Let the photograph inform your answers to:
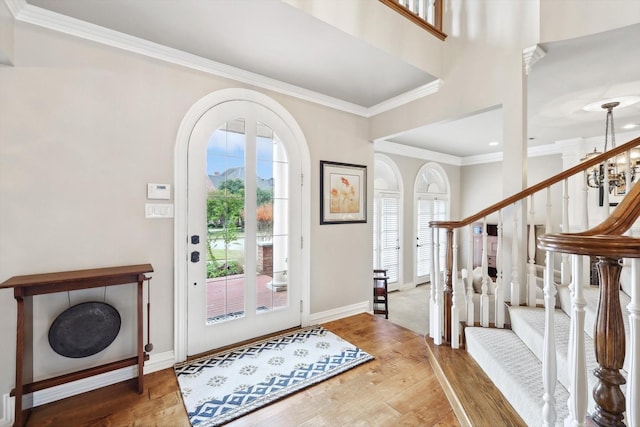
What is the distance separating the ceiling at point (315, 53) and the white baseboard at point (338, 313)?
7.66 feet

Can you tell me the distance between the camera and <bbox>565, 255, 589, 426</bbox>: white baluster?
86 centimetres

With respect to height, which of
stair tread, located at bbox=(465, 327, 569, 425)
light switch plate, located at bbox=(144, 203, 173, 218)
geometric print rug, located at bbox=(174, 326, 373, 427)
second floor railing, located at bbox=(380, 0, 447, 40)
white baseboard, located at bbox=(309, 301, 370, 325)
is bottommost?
geometric print rug, located at bbox=(174, 326, 373, 427)

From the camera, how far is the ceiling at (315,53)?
1904mm

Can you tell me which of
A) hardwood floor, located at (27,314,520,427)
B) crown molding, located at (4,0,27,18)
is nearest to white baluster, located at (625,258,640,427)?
hardwood floor, located at (27,314,520,427)

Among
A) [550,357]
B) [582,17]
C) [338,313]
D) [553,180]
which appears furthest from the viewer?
[338,313]

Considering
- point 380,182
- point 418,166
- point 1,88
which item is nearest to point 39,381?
point 1,88

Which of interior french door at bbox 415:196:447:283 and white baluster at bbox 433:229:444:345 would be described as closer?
white baluster at bbox 433:229:444:345

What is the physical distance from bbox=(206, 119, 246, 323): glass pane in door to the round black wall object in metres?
0.72

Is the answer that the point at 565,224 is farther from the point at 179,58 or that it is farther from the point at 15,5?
the point at 15,5

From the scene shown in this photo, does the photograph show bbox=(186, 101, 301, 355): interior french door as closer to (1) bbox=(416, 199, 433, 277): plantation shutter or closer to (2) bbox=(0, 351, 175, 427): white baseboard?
(2) bbox=(0, 351, 175, 427): white baseboard

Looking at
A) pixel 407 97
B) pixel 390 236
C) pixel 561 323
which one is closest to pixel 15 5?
pixel 407 97

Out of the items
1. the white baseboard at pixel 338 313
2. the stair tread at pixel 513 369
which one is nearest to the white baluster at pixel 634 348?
the stair tread at pixel 513 369

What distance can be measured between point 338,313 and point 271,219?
1386 mm

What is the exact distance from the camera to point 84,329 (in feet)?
6.31
